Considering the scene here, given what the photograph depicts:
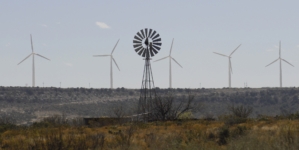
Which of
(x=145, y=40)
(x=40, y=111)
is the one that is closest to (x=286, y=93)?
(x=40, y=111)

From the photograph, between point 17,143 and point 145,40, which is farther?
point 145,40

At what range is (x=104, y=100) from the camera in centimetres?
13862

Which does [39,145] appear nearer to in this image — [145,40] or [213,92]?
[145,40]

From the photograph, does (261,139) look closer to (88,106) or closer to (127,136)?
(127,136)

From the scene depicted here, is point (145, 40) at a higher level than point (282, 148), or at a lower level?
higher

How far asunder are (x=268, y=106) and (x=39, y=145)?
370ft

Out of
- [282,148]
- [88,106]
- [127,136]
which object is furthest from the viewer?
[88,106]

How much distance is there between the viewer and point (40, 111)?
120 metres

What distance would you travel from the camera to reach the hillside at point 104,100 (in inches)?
4818

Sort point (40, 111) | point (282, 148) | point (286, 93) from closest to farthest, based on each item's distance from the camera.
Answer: point (282, 148) < point (40, 111) < point (286, 93)

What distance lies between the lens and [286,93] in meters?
141

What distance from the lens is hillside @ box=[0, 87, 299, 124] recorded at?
122 metres

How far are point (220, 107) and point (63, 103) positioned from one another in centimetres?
3157

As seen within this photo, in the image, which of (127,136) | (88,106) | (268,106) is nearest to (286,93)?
(268,106)
